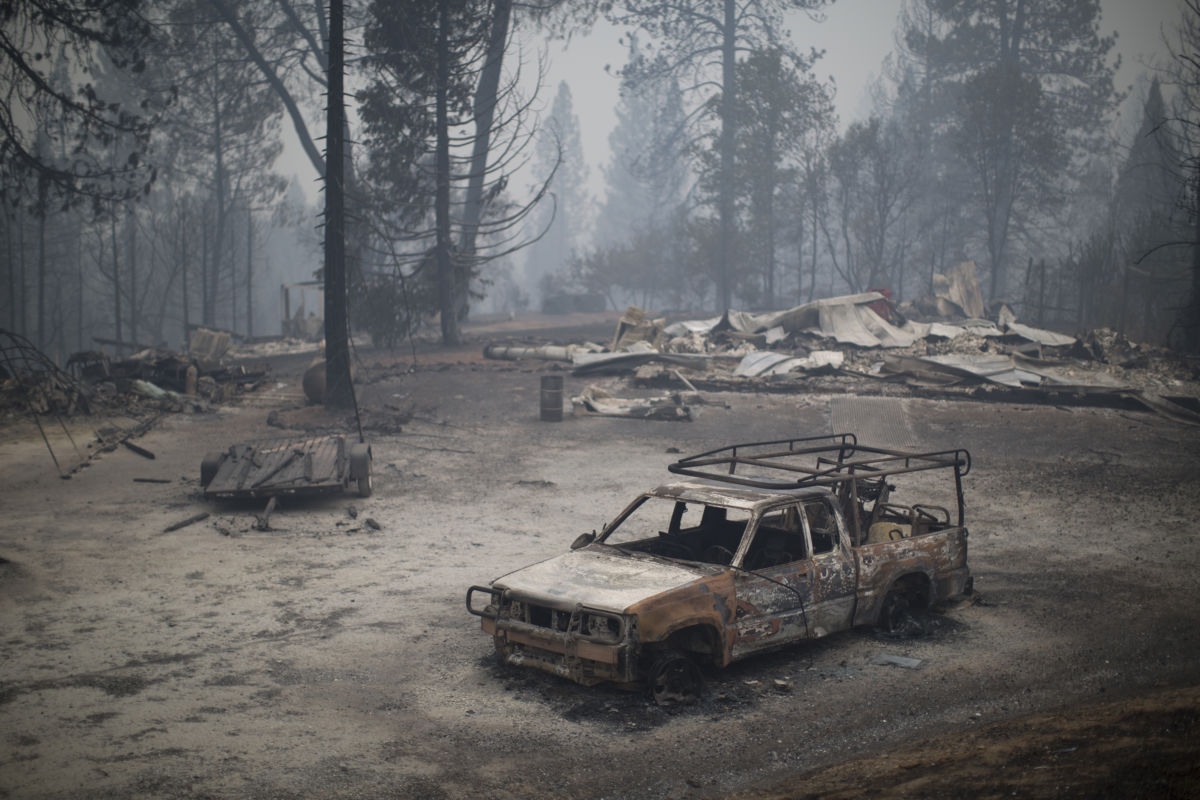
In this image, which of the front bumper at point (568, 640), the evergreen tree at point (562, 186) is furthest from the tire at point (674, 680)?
the evergreen tree at point (562, 186)

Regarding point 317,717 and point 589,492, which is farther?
point 589,492

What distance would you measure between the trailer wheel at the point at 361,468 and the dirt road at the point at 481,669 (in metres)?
0.38

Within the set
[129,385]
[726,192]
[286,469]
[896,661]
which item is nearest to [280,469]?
[286,469]

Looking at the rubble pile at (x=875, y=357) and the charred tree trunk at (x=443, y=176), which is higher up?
the charred tree trunk at (x=443, y=176)

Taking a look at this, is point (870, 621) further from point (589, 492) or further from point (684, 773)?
point (589, 492)

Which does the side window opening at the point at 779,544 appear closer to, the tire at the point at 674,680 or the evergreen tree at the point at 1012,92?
the tire at the point at 674,680

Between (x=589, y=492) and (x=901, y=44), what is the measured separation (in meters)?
60.7

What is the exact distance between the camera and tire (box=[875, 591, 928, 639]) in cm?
752

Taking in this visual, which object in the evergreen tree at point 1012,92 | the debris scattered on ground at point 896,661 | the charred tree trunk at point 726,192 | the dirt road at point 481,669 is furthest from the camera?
the charred tree trunk at point 726,192

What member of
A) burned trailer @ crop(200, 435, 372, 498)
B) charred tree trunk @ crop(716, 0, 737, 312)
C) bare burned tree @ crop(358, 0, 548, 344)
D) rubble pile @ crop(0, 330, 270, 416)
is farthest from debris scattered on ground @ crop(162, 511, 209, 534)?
charred tree trunk @ crop(716, 0, 737, 312)

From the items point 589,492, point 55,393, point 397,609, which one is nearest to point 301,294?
point 55,393

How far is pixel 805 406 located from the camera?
20.7 metres

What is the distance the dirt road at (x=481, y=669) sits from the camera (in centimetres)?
502

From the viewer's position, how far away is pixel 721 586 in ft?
20.7
